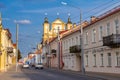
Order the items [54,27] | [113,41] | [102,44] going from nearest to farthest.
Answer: [113,41] < [102,44] < [54,27]

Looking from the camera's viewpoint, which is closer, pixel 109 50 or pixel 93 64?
pixel 109 50

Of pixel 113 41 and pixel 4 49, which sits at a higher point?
pixel 113 41

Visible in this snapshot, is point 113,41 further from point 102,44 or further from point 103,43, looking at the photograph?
point 102,44

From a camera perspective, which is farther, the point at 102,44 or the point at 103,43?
the point at 102,44

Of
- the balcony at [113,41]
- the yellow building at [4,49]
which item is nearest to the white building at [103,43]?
the balcony at [113,41]

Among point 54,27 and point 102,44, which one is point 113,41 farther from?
point 54,27

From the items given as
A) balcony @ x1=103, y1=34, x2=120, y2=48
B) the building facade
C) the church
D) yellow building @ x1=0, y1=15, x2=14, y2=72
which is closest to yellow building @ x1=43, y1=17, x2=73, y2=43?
the church

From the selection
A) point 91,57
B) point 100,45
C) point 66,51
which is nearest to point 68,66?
point 66,51

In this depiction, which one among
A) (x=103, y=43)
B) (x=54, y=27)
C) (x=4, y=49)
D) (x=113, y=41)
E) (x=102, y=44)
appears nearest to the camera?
(x=113, y=41)

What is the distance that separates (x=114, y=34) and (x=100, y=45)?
286 inches

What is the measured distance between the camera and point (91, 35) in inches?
2007

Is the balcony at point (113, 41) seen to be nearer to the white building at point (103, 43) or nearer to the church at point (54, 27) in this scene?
the white building at point (103, 43)

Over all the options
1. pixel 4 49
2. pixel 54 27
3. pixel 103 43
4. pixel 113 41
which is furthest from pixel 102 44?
pixel 54 27

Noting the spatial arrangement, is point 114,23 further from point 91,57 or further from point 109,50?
point 91,57
